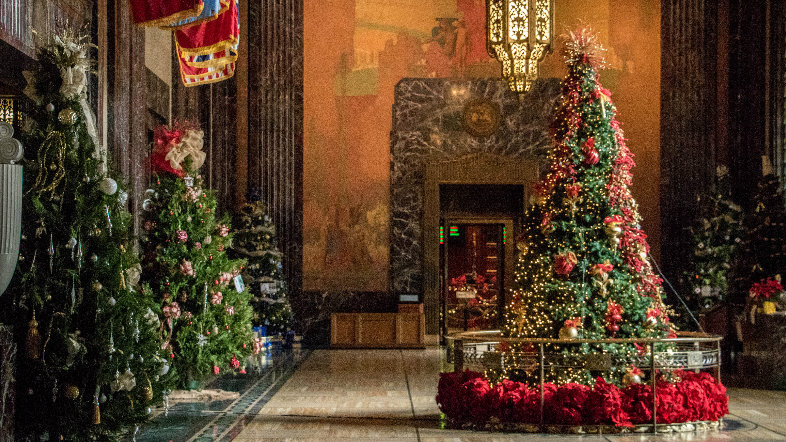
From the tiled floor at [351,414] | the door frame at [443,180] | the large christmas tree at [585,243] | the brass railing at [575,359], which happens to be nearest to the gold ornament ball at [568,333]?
the large christmas tree at [585,243]

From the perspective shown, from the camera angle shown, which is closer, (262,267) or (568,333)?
(568,333)

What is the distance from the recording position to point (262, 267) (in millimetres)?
17406

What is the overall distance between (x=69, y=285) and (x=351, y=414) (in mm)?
3445

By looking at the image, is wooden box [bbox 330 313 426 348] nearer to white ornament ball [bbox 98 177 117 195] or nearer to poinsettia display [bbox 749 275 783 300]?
poinsettia display [bbox 749 275 783 300]

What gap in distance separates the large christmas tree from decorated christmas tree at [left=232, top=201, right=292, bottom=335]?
847cm

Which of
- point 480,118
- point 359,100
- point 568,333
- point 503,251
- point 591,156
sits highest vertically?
point 359,100

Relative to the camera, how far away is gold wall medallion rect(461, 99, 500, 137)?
62.1 ft

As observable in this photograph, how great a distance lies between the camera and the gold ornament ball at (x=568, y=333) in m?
8.61

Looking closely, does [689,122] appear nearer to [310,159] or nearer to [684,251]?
[684,251]

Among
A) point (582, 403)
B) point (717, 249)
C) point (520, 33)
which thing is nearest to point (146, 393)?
point (582, 403)

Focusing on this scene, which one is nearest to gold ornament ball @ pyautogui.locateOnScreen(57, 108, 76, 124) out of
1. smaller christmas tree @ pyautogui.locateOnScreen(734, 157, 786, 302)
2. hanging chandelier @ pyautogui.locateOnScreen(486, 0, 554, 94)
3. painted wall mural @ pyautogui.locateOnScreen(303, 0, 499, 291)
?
hanging chandelier @ pyautogui.locateOnScreen(486, 0, 554, 94)

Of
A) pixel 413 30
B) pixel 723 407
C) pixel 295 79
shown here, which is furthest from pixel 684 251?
pixel 723 407

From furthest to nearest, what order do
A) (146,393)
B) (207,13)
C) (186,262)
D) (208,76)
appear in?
(208,76) → (186,262) → (207,13) → (146,393)

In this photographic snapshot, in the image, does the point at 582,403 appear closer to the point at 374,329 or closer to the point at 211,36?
the point at 211,36
